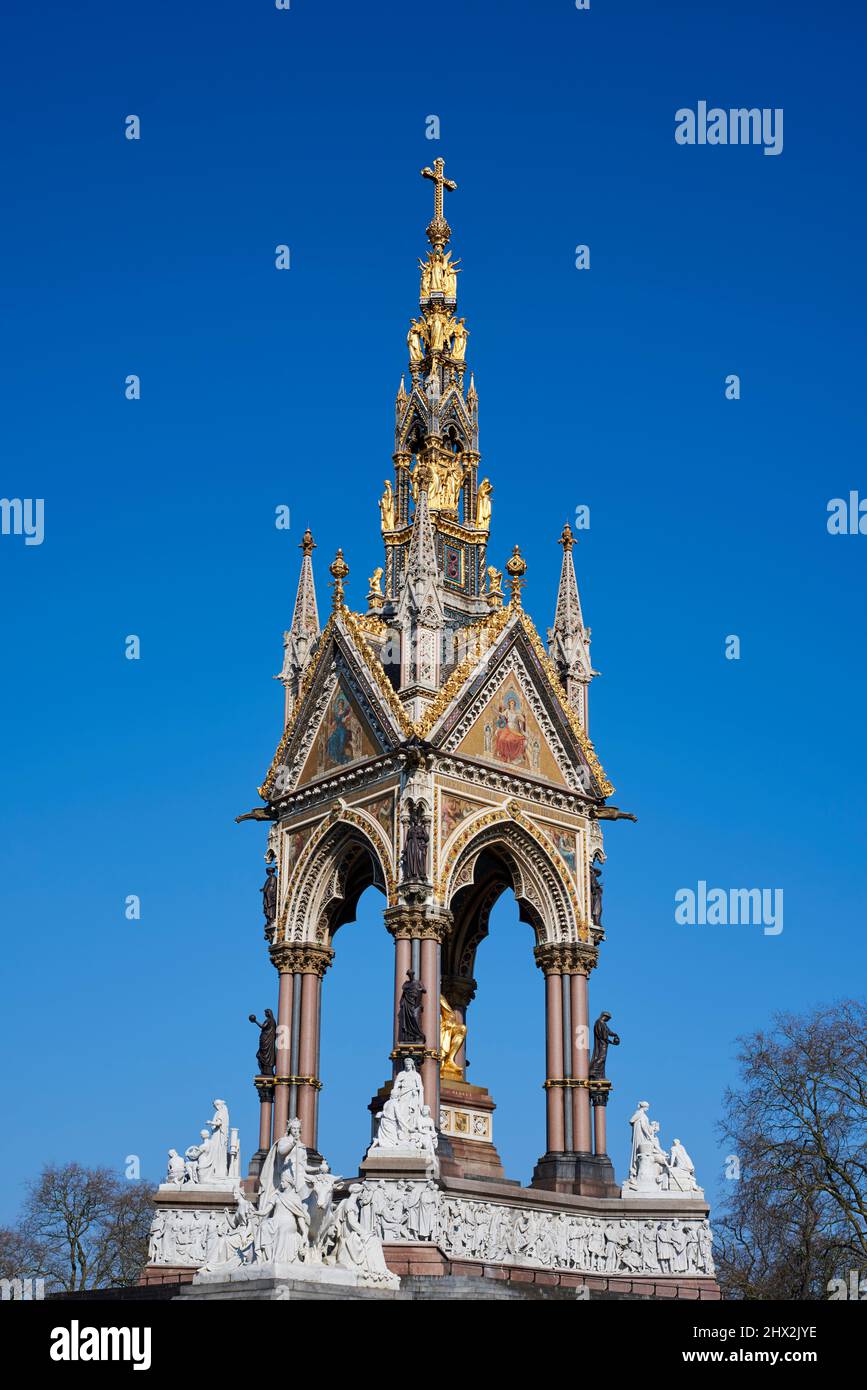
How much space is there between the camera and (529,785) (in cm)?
3641

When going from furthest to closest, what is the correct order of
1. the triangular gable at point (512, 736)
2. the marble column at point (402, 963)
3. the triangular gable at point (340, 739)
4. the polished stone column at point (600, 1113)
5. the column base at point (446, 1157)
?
the triangular gable at point (340, 739) < the triangular gable at point (512, 736) < the polished stone column at point (600, 1113) < the marble column at point (402, 963) < the column base at point (446, 1157)

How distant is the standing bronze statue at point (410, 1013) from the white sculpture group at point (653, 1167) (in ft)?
14.4

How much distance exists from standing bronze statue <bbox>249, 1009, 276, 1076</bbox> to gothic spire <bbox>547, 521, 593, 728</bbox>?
858cm

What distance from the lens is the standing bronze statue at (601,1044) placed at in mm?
35094

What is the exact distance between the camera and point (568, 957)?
3597cm

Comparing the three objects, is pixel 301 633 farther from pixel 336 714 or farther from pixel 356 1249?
pixel 356 1249

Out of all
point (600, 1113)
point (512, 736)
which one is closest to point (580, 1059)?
point (600, 1113)

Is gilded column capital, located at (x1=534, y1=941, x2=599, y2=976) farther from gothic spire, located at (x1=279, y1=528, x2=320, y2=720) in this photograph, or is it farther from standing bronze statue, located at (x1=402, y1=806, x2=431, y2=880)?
gothic spire, located at (x1=279, y1=528, x2=320, y2=720)

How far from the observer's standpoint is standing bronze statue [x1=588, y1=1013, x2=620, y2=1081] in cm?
3509

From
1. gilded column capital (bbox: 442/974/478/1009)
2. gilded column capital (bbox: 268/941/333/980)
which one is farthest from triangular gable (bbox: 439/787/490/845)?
gilded column capital (bbox: 268/941/333/980)

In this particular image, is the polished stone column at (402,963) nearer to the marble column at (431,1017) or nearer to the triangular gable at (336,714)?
the marble column at (431,1017)

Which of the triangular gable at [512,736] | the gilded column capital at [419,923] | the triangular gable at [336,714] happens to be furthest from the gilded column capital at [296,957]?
the triangular gable at [512,736]
